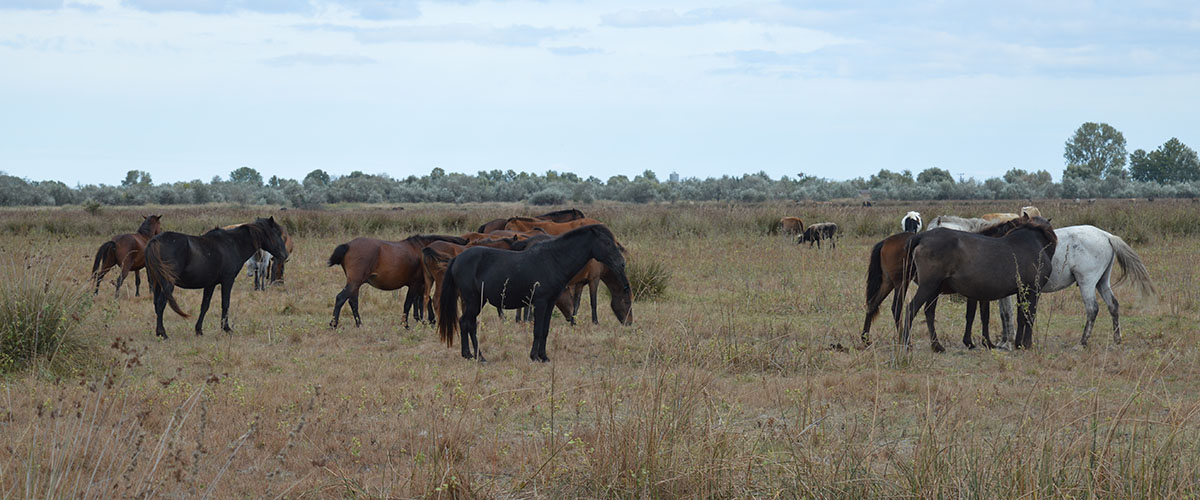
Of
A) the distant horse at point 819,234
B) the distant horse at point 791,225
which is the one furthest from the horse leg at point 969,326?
the distant horse at point 791,225

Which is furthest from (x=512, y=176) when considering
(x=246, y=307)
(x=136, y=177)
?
(x=246, y=307)

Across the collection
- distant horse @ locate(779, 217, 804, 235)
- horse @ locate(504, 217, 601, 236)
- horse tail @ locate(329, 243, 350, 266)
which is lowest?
distant horse @ locate(779, 217, 804, 235)

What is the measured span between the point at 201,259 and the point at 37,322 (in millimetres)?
2949

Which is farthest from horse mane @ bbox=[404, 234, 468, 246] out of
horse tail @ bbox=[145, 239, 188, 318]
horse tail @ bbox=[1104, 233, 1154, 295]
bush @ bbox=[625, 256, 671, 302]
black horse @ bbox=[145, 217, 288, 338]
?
horse tail @ bbox=[1104, 233, 1154, 295]

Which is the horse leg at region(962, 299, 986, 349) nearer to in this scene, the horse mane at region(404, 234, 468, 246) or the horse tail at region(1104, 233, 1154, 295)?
the horse tail at region(1104, 233, 1154, 295)

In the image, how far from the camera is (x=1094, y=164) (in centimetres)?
12262

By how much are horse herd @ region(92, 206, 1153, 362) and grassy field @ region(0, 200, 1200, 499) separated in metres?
0.44

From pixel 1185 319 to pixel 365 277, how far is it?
10.3 meters

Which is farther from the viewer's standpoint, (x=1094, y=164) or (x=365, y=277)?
(x=1094, y=164)

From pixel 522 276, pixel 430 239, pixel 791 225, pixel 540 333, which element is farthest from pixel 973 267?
pixel 791 225

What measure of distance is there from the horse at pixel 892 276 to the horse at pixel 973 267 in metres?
0.30

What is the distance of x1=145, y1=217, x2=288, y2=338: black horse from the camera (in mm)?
10641

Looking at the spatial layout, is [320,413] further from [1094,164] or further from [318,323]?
[1094,164]

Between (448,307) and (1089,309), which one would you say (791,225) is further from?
(448,307)
